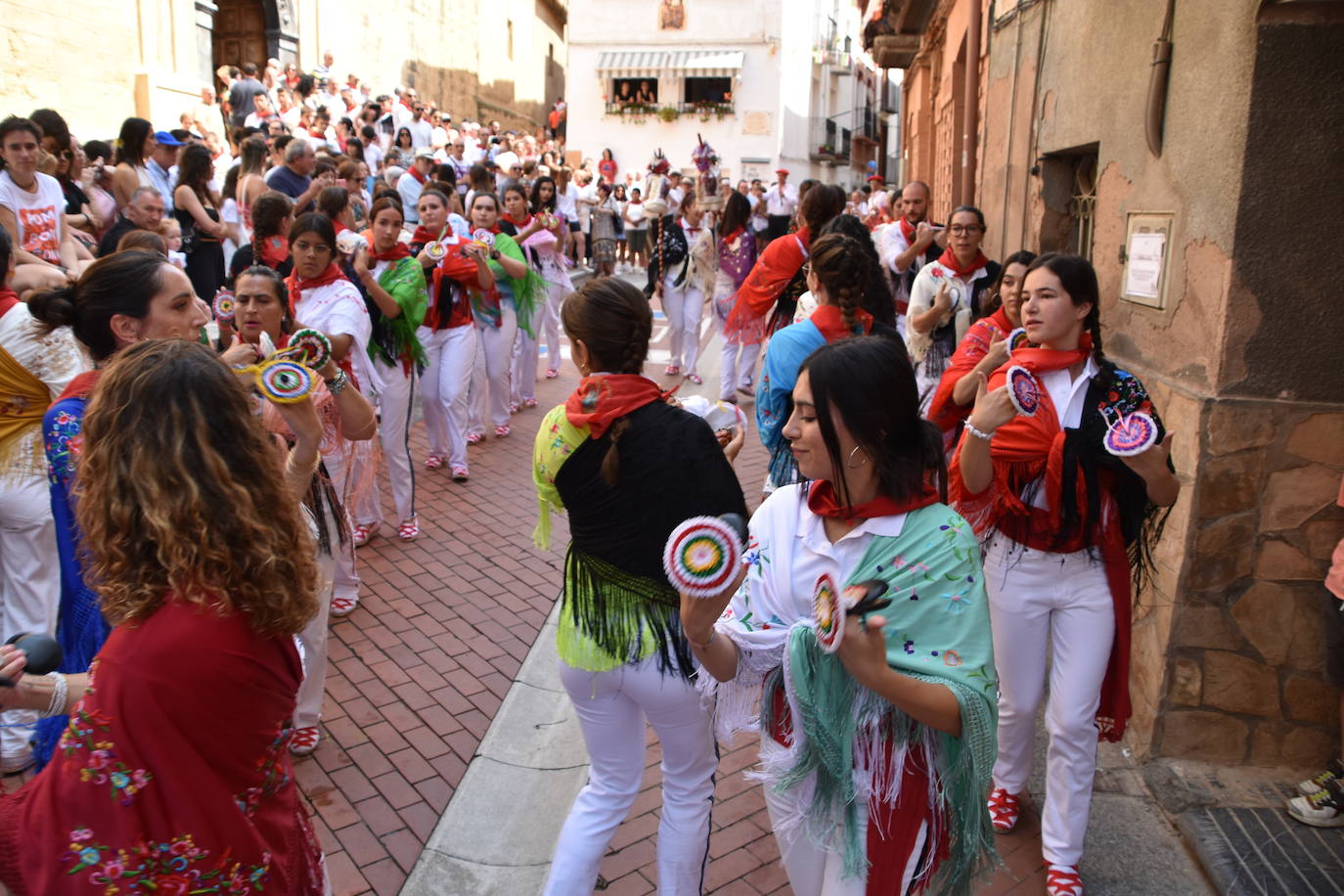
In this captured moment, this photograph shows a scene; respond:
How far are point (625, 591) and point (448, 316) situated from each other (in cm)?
492

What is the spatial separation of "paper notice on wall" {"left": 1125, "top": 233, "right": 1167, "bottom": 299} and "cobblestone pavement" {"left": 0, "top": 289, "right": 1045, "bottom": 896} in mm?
2230

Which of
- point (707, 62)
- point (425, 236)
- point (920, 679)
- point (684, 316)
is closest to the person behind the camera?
point (920, 679)

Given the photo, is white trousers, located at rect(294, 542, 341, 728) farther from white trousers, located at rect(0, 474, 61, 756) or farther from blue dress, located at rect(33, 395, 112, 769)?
blue dress, located at rect(33, 395, 112, 769)

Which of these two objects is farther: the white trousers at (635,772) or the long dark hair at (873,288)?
the long dark hair at (873,288)

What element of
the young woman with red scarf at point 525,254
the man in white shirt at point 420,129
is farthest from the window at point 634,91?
the young woman with red scarf at point 525,254

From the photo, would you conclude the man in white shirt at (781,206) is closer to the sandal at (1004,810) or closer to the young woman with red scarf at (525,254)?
the young woman with red scarf at (525,254)

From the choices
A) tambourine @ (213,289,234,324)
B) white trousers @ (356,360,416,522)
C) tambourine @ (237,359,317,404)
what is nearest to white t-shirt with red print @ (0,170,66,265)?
white trousers @ (356,360,416,522)

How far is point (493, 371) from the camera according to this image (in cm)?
876

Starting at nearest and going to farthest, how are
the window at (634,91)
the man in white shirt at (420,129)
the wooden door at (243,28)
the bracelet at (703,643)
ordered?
1. the bracelet at (703,643)
2. the man in white shirt at (420,129)
3. the wooden door at (243,28)
4. the window at (634,91)

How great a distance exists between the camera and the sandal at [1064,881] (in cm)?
325

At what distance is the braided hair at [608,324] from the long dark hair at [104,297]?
129cm

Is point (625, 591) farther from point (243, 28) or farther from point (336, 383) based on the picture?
point (243, 28)

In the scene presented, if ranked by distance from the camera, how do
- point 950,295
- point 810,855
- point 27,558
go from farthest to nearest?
point 950,295, point 27,558, point 810,855

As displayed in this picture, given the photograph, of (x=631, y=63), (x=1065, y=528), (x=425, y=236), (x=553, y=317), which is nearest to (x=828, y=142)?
(x=631, y=63)
